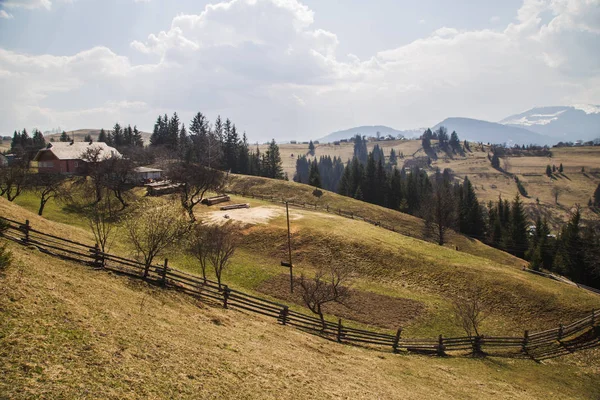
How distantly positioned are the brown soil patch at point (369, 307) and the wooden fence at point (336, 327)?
204 inches

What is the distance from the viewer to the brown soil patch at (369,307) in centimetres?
3572

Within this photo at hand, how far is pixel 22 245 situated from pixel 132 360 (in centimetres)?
1627

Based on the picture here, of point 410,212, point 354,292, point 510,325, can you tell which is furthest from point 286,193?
point 510,325

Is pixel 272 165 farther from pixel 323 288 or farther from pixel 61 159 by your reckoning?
pixel 323 288

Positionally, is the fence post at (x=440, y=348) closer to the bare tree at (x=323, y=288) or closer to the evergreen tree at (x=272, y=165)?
the bare tree at (x=323, y=288)

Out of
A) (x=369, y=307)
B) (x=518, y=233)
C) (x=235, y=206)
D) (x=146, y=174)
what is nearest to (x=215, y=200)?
(x=235, y=206)

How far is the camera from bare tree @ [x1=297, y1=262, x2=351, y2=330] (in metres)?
28.9

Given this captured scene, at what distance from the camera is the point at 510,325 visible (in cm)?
3644

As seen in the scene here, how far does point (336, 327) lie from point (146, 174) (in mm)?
71705

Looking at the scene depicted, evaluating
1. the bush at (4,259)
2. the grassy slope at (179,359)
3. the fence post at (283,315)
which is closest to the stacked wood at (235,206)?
the fence post at (283,315)

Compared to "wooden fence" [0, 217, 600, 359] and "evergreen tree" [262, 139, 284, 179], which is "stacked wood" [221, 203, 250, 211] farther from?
"evergreen tree" [262, 139, 284, 179]

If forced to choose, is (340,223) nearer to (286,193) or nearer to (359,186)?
(286,193)

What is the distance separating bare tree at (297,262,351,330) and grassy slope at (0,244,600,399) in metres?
3.44

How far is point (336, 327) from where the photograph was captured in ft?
93.8
